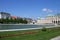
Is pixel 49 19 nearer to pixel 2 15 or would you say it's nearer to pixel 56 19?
pixel 56 19

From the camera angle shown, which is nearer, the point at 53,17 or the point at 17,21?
the point at 17,21

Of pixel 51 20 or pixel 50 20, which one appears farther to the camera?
pixel 50 20

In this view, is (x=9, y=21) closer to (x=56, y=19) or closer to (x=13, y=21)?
(x=13, y=21)

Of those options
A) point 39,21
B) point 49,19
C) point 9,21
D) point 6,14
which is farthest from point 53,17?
point 9,21

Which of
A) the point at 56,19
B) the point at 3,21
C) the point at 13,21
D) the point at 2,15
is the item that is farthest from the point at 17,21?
the point at 56,19

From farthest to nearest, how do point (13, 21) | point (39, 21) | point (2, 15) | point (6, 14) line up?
point (39, 21), point (6, 14), point (2, 15), point (13, 21)

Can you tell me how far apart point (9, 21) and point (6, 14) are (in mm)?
42047

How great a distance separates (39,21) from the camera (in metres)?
155

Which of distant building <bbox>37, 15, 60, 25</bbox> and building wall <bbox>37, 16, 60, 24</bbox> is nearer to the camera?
distant building <bbox>37, 15, 60, 25</bbox>

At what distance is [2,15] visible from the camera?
136 meters

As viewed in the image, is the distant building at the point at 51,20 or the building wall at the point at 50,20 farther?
the building wall at the point at 50,20

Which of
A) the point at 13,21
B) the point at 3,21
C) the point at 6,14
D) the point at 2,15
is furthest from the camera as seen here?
the point at 6,14

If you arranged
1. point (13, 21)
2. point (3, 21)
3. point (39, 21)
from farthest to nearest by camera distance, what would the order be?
point (39, 21) → point (13, 21) → point (3, 21)

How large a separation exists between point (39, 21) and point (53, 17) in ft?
49.6
